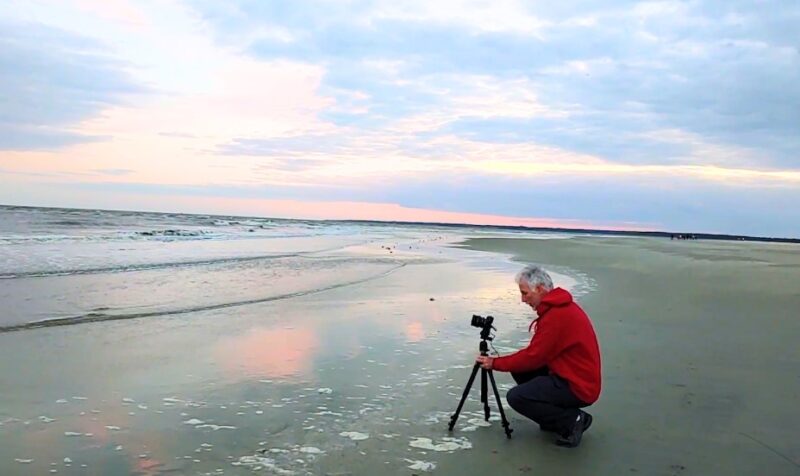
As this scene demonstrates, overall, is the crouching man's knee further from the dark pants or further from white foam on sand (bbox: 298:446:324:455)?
white foam on sand (bbox: 298:446:324:455)

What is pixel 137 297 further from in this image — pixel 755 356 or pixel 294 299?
pixel 755 356

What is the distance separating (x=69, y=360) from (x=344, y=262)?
14.7 meters

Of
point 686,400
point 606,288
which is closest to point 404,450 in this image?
point 686,400

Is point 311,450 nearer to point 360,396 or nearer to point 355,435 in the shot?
point 355,435

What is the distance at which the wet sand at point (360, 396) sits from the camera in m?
4.31

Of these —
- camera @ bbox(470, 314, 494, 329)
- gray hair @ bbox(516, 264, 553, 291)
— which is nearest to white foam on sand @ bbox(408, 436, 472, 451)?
camera @ bbox(470, 314, 494, 329)

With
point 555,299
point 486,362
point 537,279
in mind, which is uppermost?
point 537,279

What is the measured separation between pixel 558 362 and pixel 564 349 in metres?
0.14

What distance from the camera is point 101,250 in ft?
76.2

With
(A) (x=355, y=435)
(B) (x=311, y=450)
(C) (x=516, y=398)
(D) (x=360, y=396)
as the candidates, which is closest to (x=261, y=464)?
(B) (x=311, y=450)

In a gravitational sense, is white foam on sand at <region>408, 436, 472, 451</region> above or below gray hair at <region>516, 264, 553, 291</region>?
below

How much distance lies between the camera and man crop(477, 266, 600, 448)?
15.1 feet

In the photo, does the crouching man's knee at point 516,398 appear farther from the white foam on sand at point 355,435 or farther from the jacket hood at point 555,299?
the white foam on sand at point 355,435

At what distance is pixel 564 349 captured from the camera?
4676 mm
